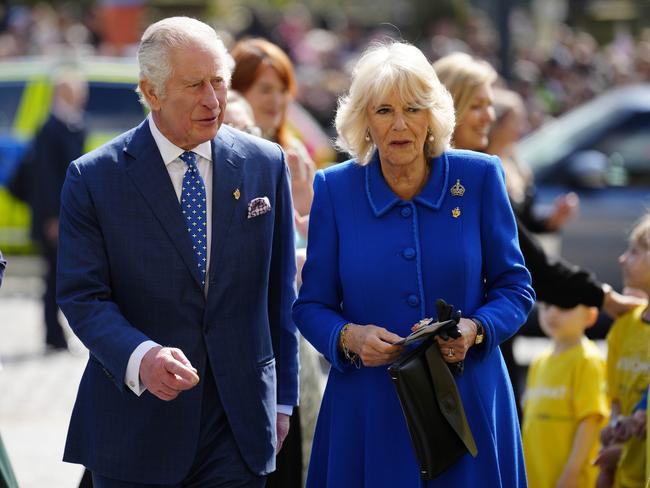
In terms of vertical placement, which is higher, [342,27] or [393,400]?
[342,27]

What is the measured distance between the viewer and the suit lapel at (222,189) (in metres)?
4.21

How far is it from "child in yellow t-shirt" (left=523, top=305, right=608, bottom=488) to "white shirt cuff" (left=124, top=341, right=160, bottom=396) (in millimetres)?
2319

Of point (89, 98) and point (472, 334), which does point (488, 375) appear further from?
point (89, 98)

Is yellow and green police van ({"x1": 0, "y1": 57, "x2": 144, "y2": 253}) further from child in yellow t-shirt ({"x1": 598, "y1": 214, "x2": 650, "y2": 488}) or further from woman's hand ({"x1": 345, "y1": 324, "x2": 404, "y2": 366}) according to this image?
woman's hand ({"x1": 345, "y1": 324, "x2": 404, "y2": 366})

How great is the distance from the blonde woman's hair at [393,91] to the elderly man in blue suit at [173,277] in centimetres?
36

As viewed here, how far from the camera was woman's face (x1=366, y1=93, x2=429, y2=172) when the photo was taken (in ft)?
14.0

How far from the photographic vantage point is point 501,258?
14.0 feet

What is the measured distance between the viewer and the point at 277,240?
175 inches

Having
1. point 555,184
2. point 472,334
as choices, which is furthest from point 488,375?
point 555,184

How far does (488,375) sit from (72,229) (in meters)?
1.29

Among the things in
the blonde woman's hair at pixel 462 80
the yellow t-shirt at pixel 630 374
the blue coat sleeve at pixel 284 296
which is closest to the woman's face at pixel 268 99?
the blonde woman's hair at pixel 462 80

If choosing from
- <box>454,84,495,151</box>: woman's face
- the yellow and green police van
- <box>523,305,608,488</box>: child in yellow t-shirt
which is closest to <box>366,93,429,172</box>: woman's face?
<box>454,84,495,151</box>: woman's face

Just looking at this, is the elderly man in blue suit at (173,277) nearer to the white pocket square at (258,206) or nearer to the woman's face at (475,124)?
the white pocket square at (258,206)

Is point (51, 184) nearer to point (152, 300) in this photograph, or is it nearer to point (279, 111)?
point (279, 111)
